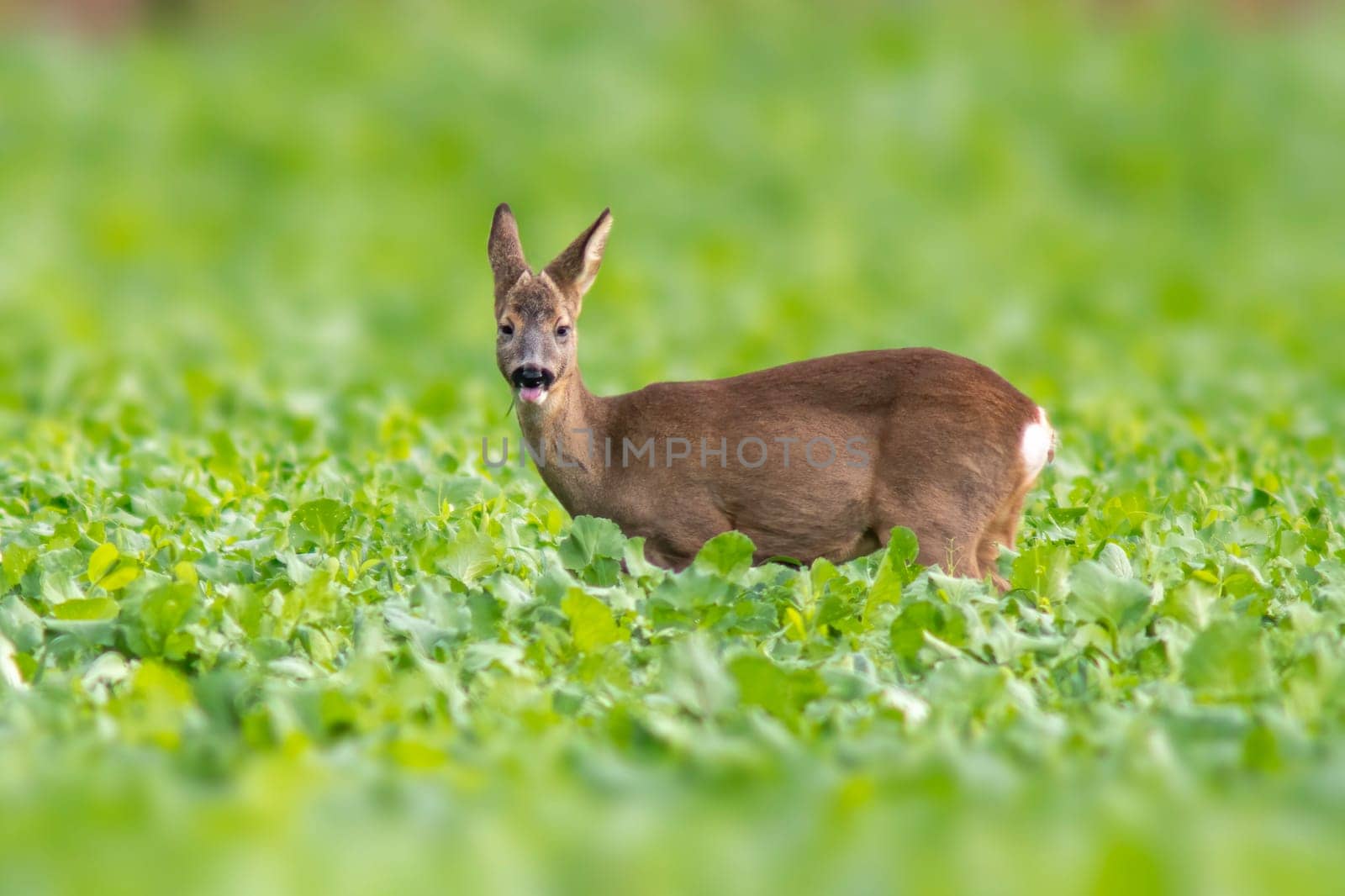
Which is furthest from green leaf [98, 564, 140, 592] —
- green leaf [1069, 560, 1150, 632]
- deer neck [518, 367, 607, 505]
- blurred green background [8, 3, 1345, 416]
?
blurred green background [8, 3, 1345, 416]

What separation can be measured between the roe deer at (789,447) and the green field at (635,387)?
25 cm

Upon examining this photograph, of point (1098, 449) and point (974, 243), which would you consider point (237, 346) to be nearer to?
point (1098, 449)

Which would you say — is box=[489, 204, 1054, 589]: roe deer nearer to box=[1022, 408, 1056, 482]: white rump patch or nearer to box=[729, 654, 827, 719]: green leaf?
Result: box=[1022, 408, 1056, 482]: white rump patch

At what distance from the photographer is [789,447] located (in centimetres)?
544

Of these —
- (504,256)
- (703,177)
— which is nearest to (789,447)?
(504,256)

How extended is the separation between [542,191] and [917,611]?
13.0 m

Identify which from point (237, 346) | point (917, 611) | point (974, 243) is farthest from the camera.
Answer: point (974, 243)

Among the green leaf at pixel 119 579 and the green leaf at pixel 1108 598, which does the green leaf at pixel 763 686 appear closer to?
the green leaf at pixel 1108 598

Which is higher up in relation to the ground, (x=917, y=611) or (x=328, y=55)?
(x=328, y=55)

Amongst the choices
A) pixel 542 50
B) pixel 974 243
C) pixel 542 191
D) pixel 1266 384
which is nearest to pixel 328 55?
pixel 542 50

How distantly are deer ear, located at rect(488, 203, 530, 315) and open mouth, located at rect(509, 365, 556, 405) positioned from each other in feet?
0.93

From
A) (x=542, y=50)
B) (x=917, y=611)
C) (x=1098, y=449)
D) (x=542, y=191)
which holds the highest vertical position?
(x=542, y=50)

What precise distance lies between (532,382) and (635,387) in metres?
4.32

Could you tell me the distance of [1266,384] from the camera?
10445mm
